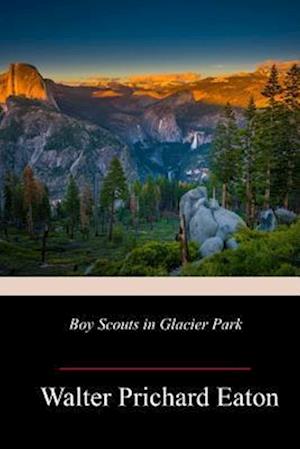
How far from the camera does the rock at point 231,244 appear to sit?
24.6ft

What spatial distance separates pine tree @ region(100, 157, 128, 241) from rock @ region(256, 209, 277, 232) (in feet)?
3.65

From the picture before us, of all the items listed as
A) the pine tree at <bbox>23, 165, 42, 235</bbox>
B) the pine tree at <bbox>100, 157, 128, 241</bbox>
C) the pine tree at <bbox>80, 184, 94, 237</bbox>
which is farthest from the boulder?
the pine tree at <bbox>23, 165, 42, 235</bbox>

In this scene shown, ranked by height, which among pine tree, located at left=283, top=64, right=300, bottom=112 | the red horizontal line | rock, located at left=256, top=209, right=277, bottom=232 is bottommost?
the red horizontal line

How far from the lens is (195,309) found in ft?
24.4

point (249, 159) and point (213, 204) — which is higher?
point (249, 159)

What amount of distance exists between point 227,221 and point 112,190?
96 centimetres

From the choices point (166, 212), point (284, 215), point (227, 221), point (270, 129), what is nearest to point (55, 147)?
point (166, 212)

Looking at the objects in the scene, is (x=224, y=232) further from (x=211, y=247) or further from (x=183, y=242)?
(x=183, y=242)

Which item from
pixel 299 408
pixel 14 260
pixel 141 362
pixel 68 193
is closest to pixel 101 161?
pixel 68 193

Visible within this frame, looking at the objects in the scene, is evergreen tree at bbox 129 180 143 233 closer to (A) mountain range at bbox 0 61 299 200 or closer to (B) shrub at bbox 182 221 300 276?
(A) mountain range at bbox 0 61 299 200

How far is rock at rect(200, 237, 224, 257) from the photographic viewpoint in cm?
748

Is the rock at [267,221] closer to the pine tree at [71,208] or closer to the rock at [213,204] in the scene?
the rock at [213,204]

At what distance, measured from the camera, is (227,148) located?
7.77 meters

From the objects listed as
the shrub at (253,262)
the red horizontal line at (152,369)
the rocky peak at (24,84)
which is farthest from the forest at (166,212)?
the red horizontal line at (152,369)
